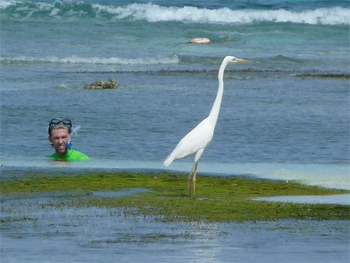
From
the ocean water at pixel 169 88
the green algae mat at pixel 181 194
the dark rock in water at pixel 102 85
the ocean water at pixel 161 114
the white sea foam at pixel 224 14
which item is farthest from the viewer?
the white sea foam at pixel 224 14

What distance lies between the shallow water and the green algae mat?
1.40 feet

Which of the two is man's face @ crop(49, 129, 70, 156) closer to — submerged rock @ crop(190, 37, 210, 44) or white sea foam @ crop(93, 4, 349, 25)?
submerged rock @ crop(190, 37, 210, 44)

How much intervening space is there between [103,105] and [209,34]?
94.0ft

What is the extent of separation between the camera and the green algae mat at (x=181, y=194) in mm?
12102

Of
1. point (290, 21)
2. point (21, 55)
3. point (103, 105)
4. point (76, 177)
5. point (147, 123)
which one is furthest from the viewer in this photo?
point (290, 21)

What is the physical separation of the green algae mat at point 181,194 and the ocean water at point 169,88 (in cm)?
106

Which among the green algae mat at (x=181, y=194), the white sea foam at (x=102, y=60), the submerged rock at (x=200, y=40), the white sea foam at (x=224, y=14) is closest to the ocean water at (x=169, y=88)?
the white sea foam at (x=102, y=60)

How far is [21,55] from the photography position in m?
37.3

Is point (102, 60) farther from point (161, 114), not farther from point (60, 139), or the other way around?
point (60, 139)

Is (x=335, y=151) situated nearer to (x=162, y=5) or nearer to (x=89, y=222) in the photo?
(x=89, y=222)

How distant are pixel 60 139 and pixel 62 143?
0.30 feet

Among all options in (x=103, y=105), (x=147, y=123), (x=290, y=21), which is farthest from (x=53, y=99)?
(x=290, y=21)

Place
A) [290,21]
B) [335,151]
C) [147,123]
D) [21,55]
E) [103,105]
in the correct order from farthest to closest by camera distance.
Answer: [290,21] → [21,55] → [103,105] → [147,123] → [335,151]

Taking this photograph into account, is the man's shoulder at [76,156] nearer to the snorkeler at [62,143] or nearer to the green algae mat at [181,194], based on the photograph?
the snorkeler at [62,143]
